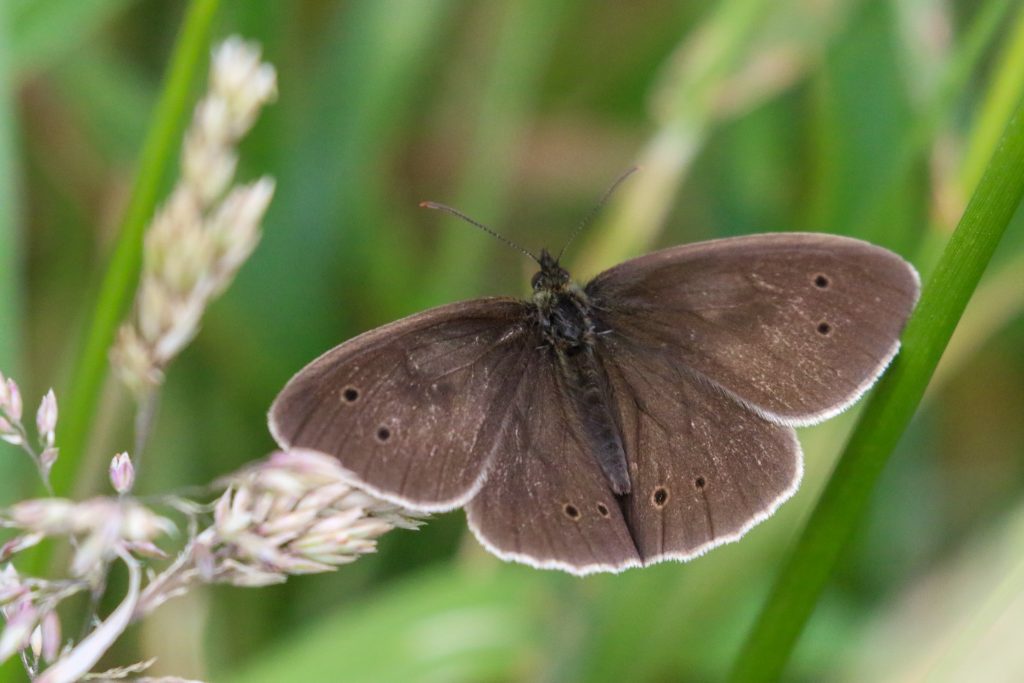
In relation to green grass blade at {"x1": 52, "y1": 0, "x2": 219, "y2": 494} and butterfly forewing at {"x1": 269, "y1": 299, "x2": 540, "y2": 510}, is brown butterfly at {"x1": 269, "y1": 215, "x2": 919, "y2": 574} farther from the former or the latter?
green grass blade at {"x1": 52, "y1": 0, "x2": 219, "y2": 494}

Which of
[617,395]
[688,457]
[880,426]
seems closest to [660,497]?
[688,457]

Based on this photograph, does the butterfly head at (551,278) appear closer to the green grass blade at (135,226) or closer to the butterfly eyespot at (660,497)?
the butterfly eyespot at (660,497)

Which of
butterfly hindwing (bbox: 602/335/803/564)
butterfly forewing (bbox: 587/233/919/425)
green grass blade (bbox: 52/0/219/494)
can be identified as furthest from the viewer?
butterfly hindwing (bbox: 602/335/803/564)

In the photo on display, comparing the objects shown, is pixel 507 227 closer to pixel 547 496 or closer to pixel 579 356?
pixel 579 356

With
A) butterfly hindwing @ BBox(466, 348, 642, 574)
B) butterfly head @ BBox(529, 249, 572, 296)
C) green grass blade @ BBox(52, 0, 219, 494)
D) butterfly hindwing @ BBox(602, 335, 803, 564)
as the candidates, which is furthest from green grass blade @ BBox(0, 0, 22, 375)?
butterfly hindwing @ BBox(602, 335, 803, 564)

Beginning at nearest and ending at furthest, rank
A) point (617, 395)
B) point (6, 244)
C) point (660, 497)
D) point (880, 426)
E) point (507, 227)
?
point (880, 426), point (6, 244), point (660, 497), point (617, 395), point (507, 227)

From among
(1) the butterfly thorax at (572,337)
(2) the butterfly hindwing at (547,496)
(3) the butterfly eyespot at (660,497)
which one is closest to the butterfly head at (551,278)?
(1) the butterfly thorax at (572,337)

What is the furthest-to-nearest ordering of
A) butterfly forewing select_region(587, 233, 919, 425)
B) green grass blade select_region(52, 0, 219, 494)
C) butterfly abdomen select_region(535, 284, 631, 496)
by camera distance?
1. butterfly abdomen select_region(535, 284, 631, 496)
2. butterfly forewing select_region(587, 233, 919, 425)
3. green grass blade select_region(52, 0, 219, 494)
